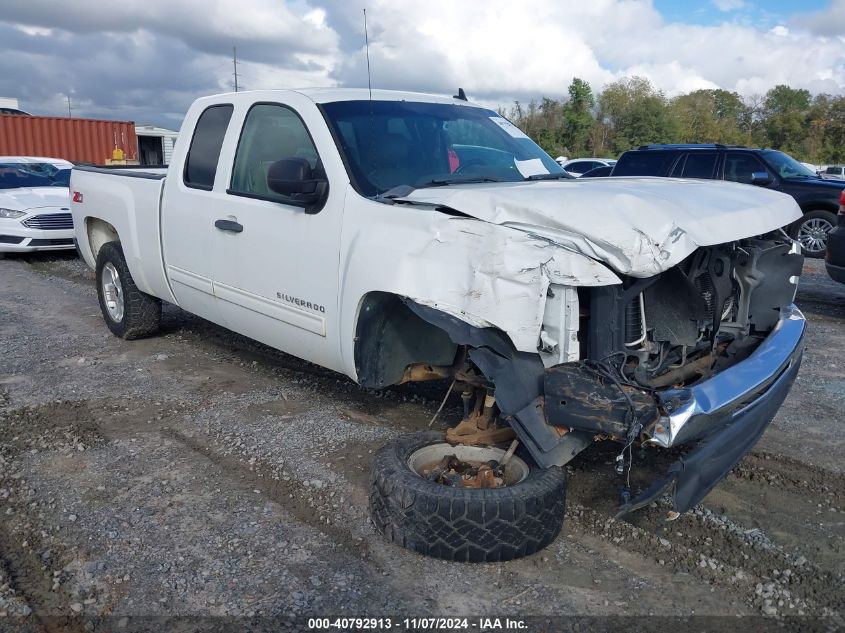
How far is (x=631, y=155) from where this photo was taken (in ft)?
39.2

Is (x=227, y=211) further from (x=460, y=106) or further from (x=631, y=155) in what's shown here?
(x=631, y=155)

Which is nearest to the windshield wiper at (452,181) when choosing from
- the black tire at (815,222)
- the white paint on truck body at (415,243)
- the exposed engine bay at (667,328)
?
the white paint on truck body at (415,243)

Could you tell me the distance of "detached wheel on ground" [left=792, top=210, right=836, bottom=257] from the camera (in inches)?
452

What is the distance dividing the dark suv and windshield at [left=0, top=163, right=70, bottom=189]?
30.4 ft

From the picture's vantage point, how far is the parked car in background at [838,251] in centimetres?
743

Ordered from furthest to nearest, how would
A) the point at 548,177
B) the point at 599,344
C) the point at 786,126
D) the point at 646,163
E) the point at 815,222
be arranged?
the point at 786,126, the point at 646,163, the point at 815,222, the point at 548,177, the point at 599,344

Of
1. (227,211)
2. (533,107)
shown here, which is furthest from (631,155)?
(533,107)

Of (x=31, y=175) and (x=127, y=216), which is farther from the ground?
(x=127, y=216)

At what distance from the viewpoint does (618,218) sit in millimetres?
2799

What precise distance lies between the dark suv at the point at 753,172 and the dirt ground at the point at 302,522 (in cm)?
676

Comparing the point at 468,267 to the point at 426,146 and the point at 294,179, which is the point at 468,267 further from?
the point at 426,146

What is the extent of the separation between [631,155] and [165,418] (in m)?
9.34

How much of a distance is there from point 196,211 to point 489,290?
2.68 m

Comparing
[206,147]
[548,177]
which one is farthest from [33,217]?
[548,177]
